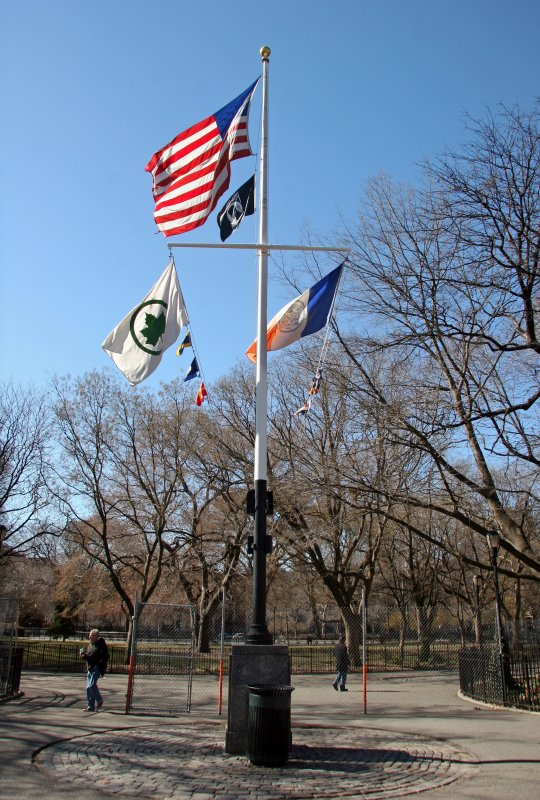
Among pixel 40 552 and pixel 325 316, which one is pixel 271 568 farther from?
pixel 325 316

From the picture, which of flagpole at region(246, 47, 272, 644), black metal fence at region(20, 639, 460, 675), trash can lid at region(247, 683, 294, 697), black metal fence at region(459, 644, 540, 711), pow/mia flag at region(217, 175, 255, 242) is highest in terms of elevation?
pow/mia flag at region(217, 175, 255, 242)

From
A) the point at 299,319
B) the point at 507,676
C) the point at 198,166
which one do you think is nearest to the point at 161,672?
the point at 507,676

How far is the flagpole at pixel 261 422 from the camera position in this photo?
944cm

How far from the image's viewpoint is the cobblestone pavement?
281 inches

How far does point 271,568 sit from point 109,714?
16623mm

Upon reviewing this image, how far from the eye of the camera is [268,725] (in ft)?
26.9

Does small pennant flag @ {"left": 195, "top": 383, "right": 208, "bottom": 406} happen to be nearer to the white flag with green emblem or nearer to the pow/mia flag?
the white flag with green emblem

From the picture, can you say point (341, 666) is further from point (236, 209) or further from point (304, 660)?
point (236, 209)

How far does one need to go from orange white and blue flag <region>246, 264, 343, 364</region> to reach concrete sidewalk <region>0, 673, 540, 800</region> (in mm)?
6418

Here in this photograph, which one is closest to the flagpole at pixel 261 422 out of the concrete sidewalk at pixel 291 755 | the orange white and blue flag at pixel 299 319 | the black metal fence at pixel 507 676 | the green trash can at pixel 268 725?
the orange white and blue flag at pixel 299 319

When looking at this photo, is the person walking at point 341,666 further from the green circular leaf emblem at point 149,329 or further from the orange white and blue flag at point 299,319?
the green circular leaf emblem at point 149,329

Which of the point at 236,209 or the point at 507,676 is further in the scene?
the point at 507,676

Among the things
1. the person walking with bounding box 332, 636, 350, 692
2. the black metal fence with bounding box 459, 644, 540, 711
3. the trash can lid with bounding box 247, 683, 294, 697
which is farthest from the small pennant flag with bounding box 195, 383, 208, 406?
the person walking with bounding box 332, 636, 350, 692

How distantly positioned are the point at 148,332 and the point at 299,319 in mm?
2708
